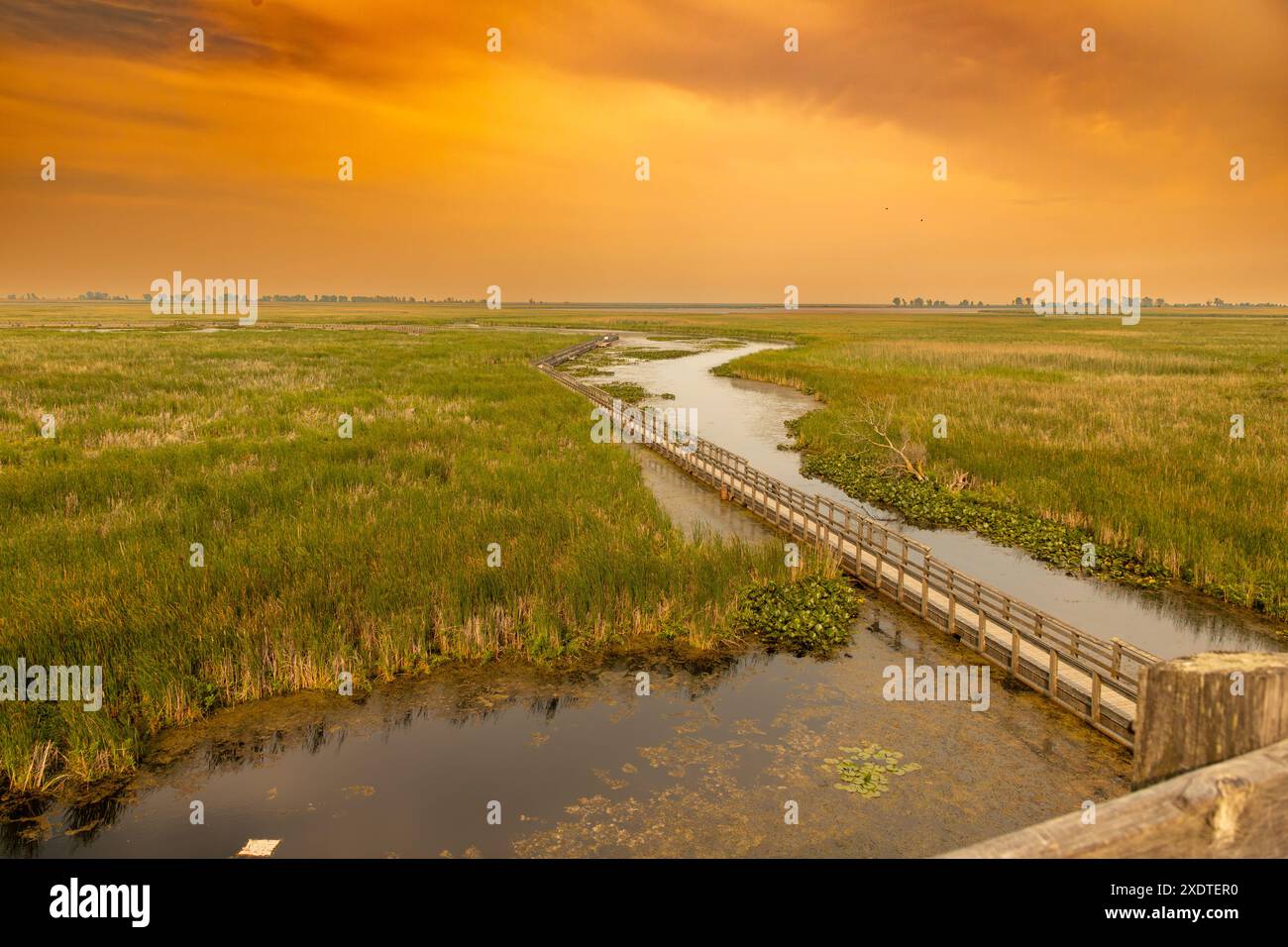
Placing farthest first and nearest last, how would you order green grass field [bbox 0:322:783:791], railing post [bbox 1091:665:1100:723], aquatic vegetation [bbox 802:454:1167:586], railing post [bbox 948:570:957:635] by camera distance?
aquatic vegetation [bbox 802:454:1167:586]
railing post [bbox 948:570:957:635]
green grass field [bbox 0:322:783:791]
railing post [bbox 1091:665:1100:723]

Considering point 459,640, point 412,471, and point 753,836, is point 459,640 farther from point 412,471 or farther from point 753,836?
point 412,471

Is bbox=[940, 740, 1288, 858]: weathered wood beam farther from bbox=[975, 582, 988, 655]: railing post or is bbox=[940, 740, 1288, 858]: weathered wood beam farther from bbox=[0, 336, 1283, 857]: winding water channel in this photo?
bbox=[975, 582, 988, 655]: railing post

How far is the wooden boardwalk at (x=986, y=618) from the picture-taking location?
9898 millimetres

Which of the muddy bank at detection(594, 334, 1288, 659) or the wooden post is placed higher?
the wooden post

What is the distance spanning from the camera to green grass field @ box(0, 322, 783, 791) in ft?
35.2

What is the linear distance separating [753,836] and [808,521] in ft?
37.0

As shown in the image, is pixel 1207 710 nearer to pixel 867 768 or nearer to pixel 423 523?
pixel 867 768

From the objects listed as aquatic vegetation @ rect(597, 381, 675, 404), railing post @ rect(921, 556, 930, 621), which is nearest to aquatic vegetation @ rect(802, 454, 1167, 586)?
railing post @ rect(921, 556, 930, 621)

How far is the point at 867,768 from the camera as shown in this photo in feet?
29.8

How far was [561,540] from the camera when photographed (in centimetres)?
1638

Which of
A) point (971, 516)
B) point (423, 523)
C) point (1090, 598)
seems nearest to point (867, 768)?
point (1090, 598)

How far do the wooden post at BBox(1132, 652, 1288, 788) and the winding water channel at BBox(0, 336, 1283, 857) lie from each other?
5807 mm

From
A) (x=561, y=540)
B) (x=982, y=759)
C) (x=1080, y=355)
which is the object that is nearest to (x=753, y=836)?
(x=982, y=759)

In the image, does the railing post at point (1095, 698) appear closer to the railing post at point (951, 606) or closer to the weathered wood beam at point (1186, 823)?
the railing post at point (951, 606)
